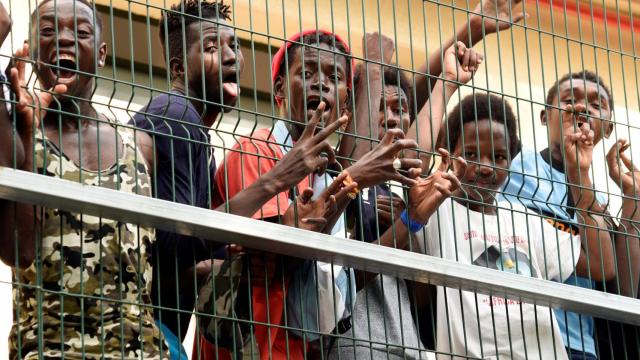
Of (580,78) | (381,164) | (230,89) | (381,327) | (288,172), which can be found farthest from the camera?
(580,78)

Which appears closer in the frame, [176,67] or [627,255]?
[176,67]

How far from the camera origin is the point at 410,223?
7859 mm

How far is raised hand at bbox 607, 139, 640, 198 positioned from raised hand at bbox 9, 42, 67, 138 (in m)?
3.18

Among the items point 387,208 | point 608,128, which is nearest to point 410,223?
point 387,208

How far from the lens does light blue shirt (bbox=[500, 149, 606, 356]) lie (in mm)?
8422

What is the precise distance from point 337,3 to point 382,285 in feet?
19.3

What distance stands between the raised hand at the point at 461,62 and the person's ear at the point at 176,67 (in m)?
1.36

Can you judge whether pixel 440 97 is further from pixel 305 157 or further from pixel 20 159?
pixel 20 159

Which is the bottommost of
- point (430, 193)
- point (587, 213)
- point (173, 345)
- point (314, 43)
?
point (173, 345)

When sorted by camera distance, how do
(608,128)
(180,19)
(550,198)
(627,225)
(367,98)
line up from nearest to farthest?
1. (180,19)
2. (367,98)
3. (550,198)
4. (627,225)
5. (608,128)

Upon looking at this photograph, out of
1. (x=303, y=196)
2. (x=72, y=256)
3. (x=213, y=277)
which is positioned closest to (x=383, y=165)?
(x=303, y=196)

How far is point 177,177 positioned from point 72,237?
662 mm

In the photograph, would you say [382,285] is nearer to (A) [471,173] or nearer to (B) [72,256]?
(A) [471,173]

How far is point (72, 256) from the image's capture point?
22.2ft
